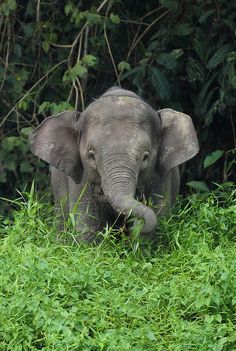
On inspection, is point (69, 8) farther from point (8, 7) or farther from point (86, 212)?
point (86, 212)

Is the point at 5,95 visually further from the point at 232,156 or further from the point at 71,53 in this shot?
the point at 232,156

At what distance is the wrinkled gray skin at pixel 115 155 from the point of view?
329 inches

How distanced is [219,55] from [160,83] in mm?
528

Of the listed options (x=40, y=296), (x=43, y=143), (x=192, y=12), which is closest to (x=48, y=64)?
(x=192, y=12)

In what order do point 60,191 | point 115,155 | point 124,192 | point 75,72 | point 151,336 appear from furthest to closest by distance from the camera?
1. point 75,72
2. point 60,191
3. point 115,155
4. point 124,192
5. point 151,336

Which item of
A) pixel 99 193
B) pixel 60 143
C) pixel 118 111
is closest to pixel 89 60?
pixel 60 143

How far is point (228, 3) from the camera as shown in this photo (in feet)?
35.5

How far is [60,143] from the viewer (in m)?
9.10

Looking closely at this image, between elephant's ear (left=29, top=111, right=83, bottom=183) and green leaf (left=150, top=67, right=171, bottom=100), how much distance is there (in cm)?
183

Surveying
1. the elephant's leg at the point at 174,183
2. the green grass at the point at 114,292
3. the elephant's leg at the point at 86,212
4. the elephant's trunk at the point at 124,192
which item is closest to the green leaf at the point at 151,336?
the green grass at the point at 114,292

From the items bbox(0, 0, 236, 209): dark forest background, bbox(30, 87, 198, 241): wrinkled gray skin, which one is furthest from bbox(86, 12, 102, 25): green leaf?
bbox(30, 87, 198, 241): wrinkled gray skin

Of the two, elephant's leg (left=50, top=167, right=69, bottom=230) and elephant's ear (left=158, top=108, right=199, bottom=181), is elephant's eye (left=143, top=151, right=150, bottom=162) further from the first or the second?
elephant's leg (left=50, top=167, right=69, bottom=230)

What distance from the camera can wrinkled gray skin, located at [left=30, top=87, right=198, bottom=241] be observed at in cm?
836

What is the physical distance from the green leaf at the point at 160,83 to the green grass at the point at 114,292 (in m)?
2.55
